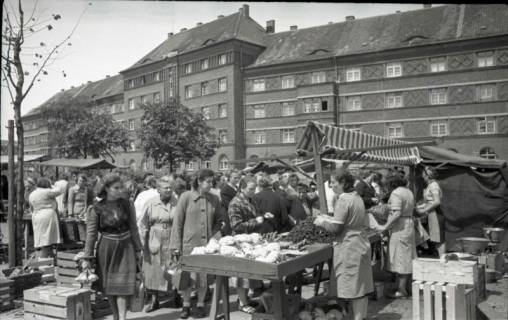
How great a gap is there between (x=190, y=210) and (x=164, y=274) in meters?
1.16

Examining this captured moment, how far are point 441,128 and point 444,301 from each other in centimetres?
3682

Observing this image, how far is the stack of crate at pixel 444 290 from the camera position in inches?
228

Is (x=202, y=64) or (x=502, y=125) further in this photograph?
(x=202, y=64)

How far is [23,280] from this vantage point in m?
7.58

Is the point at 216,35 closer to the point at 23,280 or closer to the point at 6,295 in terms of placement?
the point at 23,280

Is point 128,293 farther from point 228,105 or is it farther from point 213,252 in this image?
point 228,105

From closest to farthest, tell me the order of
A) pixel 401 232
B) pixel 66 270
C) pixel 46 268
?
pixel 66 270, pixel 401 232, pixel 46 268

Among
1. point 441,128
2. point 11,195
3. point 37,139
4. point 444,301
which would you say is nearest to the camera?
point 444,301

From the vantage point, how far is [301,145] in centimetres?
890

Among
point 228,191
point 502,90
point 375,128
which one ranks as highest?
point 502,90

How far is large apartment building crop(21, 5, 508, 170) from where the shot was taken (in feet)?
127

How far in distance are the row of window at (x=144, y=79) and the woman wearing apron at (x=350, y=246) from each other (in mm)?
57087

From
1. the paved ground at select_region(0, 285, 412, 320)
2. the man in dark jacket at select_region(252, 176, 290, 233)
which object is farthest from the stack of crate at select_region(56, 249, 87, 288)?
the man in dark jacket at select_region(252, 176, 290, 233)

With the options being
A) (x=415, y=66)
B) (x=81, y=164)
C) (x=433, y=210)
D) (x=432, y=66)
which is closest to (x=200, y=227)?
(x=433, y=210)
